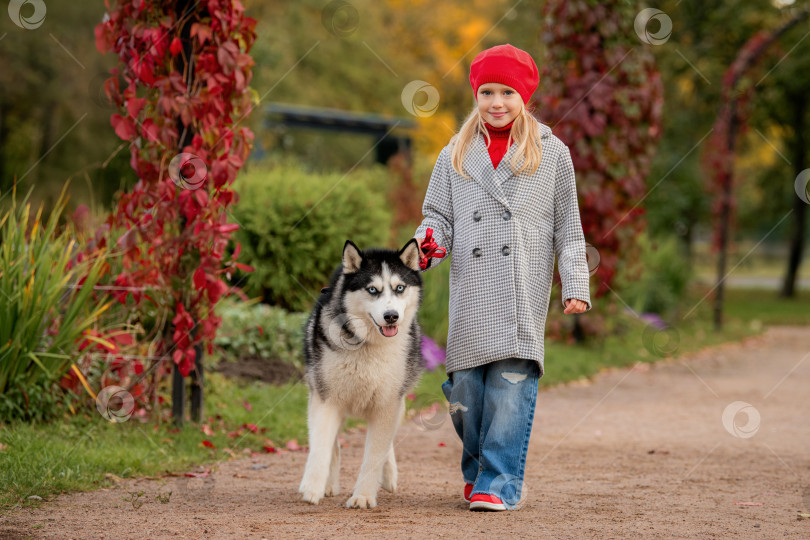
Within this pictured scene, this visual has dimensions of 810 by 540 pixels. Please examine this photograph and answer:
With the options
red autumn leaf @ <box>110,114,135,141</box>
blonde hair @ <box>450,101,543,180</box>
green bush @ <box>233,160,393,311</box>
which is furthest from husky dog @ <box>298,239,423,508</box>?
green bush @ <box>233,160,393,311</box>

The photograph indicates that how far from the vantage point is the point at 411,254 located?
13.9 feet

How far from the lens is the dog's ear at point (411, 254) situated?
4.19m

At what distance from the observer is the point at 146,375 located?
6.14 meters

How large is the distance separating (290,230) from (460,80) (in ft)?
88.0

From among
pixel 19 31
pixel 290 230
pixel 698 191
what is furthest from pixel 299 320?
pixel 698 191

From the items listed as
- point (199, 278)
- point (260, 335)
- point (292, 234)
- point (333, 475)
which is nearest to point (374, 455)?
point (333, 475)

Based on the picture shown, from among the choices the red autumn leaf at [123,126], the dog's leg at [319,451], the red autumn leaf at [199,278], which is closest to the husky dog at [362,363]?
the dog's leg at [319,451]

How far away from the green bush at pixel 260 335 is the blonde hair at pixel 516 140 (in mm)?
3864

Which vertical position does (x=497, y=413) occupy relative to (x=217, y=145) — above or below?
below

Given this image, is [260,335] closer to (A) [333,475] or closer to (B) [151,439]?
(B) [151,439]

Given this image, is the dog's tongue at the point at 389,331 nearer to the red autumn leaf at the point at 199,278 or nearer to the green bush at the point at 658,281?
the red autumn leaf at the point at 199,278

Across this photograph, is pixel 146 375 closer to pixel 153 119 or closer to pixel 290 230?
pixel 153 119

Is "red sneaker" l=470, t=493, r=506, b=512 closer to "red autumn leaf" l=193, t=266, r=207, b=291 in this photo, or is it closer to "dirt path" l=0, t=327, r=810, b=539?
"dirt path" l=0, t=327, r=810, b=539

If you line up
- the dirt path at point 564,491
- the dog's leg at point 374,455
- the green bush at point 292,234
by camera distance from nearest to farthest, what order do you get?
the dirt path at point 564,491 < the dog's leg at point 374,455 < the green bush at point 292,234
